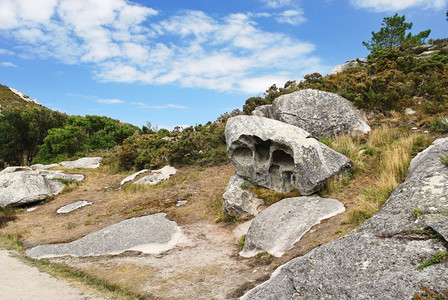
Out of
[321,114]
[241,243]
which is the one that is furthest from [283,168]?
[321,114]

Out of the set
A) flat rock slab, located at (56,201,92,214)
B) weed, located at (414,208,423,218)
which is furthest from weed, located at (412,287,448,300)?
flat rock slab, located at (56,201,92,214)

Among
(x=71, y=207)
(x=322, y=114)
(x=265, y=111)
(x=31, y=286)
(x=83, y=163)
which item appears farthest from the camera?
(x=83, y=163)

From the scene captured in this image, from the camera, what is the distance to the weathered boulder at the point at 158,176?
19.1 meters

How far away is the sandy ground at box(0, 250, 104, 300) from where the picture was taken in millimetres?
7156

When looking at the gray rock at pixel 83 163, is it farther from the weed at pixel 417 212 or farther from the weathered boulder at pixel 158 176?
the weed at pixel 417 212

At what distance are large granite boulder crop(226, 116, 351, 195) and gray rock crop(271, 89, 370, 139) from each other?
3853 millimetres

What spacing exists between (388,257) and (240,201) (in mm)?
7079

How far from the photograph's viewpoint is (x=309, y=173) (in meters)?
10.0

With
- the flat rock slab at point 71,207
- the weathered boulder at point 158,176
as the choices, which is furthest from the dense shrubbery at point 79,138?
the weathered boulder at point 158,176

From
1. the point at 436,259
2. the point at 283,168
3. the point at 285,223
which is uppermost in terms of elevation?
the point at 283,168

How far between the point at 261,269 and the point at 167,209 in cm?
807

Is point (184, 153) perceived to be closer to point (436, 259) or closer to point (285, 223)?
point (285, 223)

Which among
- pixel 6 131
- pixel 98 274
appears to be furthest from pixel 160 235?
pixel 6 131

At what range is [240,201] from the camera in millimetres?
→ 11367
